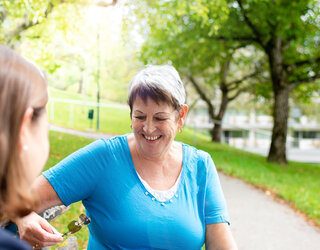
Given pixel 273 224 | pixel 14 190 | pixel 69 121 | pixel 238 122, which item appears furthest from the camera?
pixel 238 122

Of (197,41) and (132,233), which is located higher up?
(197,41)

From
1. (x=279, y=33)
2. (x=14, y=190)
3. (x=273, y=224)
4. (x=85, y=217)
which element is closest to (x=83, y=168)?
(x=85, y=217)

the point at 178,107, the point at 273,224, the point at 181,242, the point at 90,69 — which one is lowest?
the point at 273,224

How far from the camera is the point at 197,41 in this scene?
12.5 m

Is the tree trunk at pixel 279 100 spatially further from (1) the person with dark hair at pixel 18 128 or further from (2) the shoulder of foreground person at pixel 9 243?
(2) the shoulder of foreground person at pixel 9 243

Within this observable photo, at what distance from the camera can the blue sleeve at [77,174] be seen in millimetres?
1767

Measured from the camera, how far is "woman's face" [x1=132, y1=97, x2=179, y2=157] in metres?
1.92

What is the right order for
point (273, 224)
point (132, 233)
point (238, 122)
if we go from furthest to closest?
point (238, 122)
point (273, 224)
point (132, 233)

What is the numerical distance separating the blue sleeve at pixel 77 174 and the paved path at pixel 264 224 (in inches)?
108

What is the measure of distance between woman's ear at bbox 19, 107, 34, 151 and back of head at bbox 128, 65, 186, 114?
1001 millimetres

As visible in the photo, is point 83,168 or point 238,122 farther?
point 238,122

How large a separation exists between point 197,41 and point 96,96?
6704 mm

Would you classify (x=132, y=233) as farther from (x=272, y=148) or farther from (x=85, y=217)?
(x=272, y=148)

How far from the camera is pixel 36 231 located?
1650mm
